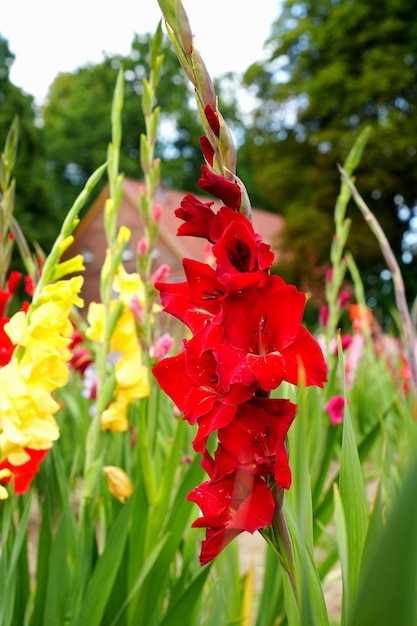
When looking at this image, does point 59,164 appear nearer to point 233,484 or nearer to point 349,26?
point 349,26

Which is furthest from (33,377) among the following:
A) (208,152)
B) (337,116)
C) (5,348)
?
(337,116)

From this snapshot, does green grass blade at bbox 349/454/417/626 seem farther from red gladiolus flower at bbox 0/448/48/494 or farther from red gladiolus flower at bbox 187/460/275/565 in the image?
red gladiolus flower at bbox 0/448/48/494

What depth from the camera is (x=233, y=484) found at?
1.55ft

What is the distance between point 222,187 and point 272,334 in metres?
0.11

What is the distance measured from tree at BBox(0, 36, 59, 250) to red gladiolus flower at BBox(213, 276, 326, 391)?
54.2ft

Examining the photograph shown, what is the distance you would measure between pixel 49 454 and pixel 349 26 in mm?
15363

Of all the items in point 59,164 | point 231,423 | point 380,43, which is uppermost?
point 59,164

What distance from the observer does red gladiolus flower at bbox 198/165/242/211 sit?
0.45 metres

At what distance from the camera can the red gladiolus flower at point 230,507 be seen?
17.6 inches

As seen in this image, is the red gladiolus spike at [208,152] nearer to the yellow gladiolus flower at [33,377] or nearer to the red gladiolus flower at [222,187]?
the red gladiolus flower at [222,187]

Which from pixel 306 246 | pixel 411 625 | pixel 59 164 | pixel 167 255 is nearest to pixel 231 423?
pixel 411 625

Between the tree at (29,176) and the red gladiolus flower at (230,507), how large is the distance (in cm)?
1652

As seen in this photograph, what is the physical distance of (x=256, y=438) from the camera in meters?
0.46

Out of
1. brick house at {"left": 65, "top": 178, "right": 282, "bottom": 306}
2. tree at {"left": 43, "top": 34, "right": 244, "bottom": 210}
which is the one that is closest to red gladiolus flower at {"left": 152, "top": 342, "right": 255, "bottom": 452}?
brick house at {"left": 65, "top": 178, "right": 282, "bottom": 306}
